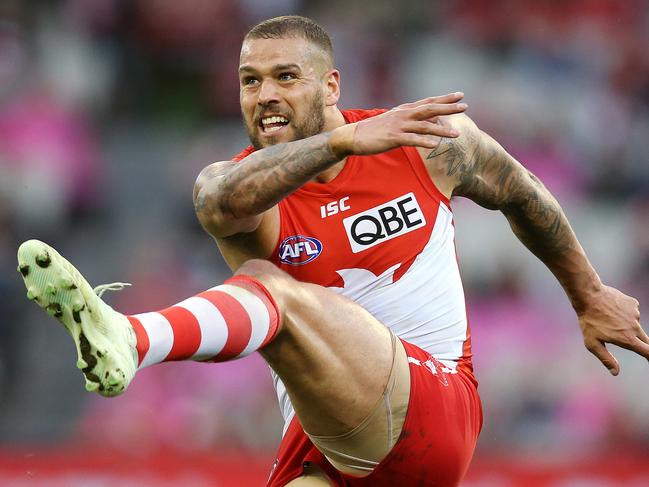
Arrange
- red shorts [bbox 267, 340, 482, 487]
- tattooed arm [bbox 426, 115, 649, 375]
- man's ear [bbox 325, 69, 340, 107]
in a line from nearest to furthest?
red shorts [bbox 267, 340, 482, 487] < tattooed arm [bbox 426, 115, 649, 375] < man's ear [bbox 325, 69, 340, 107]

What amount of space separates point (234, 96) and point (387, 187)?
17.9 ft

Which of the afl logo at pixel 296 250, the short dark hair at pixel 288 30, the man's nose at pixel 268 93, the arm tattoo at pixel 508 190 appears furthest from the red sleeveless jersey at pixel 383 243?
the short dark hair at pixel 288 30

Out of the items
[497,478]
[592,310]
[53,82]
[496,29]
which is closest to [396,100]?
[496,29]

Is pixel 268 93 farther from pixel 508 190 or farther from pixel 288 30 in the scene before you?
pixel 508 190

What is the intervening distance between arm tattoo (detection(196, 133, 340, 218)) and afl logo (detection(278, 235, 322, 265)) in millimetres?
272

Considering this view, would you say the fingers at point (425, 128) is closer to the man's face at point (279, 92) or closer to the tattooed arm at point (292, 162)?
the tattooed arm at point (292, 162)

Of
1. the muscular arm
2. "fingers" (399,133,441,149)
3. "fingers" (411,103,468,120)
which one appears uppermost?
"fingers" (411,103,468,120)

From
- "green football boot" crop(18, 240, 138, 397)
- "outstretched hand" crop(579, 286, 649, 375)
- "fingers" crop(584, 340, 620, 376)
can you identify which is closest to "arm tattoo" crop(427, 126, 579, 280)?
"outstretched hand" crop(579, 286, 649, 375)

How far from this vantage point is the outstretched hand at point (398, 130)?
389 centimetres

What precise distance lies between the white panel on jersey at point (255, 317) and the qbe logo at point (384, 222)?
68cm

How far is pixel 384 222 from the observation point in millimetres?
4492

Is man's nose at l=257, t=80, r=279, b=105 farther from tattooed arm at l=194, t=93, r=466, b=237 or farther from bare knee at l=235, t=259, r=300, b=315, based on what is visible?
bare knee at l=235, t=259, r=300, b=315

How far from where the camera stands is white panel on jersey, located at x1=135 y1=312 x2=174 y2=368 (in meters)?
3.69

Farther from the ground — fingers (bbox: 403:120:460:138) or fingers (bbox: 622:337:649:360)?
fingers (bbox: 403:120:460:138)
